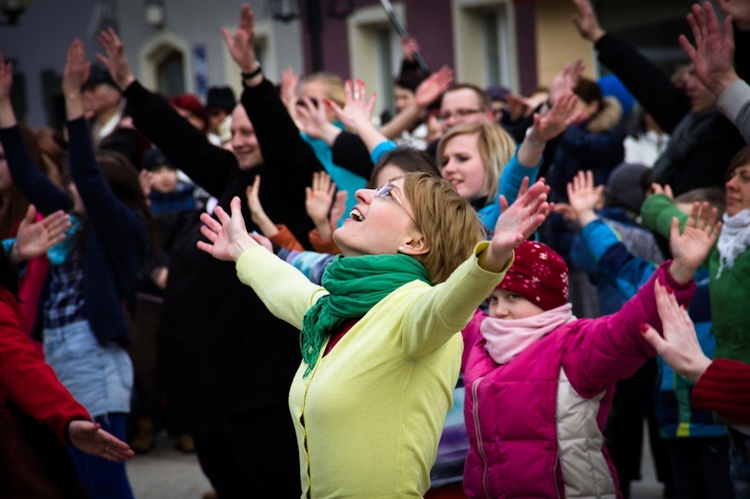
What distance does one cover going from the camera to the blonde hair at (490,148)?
4648 millimetres

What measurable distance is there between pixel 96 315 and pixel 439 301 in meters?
3.09

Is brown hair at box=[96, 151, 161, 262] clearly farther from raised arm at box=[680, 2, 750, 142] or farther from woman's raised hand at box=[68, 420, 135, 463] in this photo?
raised arm at box=[680, 2, 750, 142]

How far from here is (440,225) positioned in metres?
→ 3.18

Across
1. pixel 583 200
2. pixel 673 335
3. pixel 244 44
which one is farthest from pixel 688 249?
pixel 244 44

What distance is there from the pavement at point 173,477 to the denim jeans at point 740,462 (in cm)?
212

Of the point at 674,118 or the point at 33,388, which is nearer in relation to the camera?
the point at 33,388

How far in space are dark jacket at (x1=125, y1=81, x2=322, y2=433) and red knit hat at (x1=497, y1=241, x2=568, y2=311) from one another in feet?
3.47

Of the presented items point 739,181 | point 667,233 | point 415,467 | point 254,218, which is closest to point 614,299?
point 667,233

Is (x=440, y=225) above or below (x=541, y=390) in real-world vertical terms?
above

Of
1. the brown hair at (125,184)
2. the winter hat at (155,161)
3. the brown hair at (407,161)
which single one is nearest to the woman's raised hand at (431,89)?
the brown hair at (125,184)

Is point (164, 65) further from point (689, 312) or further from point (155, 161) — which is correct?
point (689, 312)

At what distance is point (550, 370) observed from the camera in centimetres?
375

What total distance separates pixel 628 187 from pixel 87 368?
10.7 feet

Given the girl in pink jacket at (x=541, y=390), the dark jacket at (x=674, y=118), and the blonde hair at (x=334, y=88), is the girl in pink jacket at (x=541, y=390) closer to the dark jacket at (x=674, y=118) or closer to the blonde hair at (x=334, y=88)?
the dark jacket at (x=674, y=118)
